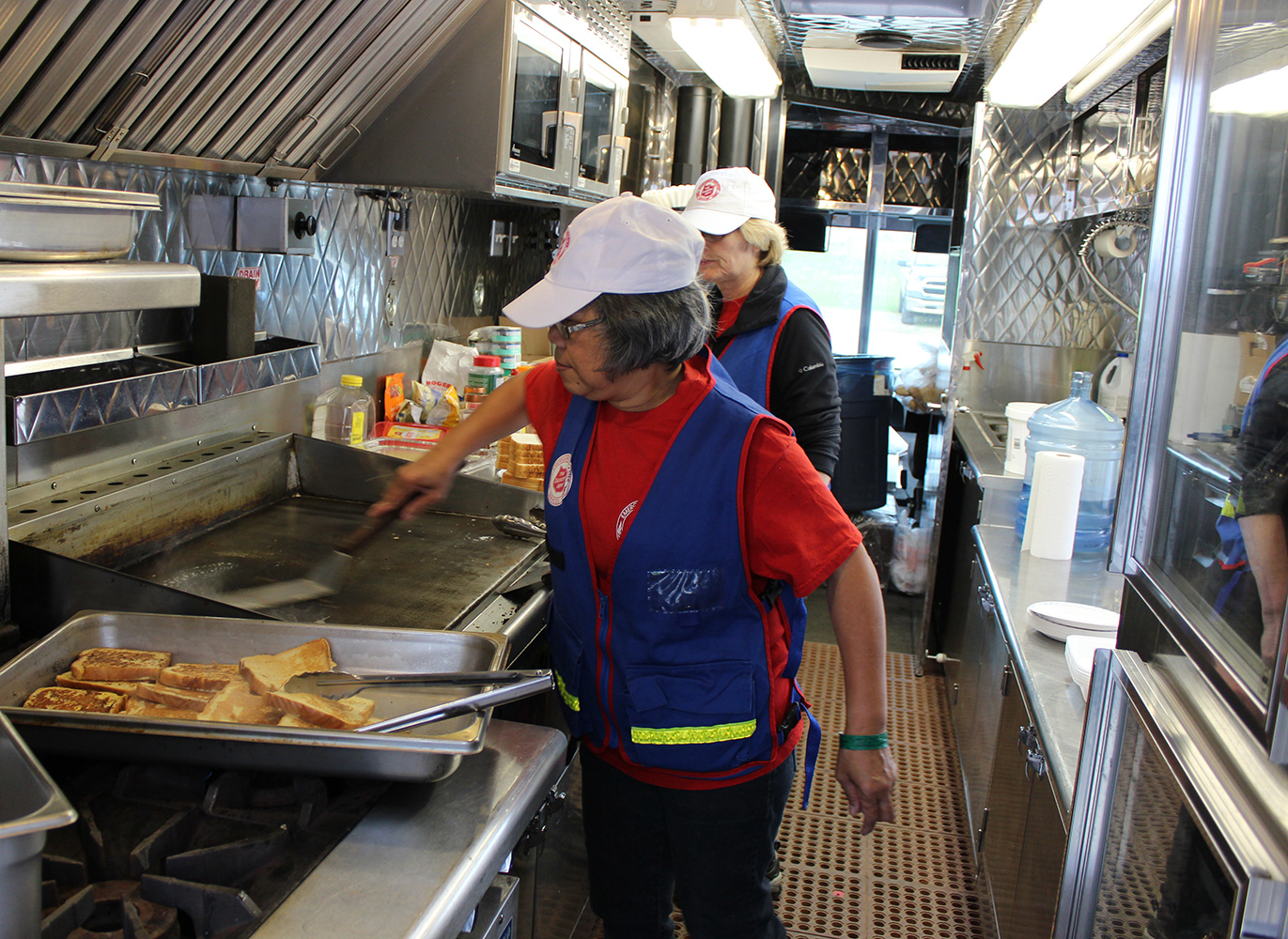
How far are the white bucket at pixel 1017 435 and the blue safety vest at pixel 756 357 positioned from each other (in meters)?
1.23

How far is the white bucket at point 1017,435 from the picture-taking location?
11.8 ft

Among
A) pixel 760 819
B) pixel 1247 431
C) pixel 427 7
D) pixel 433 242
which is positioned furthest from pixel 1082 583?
pixel 433 242

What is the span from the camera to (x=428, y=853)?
1240mm

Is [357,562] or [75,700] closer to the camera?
[75,700]

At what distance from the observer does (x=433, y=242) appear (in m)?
3.94

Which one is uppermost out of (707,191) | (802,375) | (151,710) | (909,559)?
(707,191)

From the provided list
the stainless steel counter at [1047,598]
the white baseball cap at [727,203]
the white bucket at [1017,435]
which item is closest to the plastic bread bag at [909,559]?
the white bucket at [1017,435]

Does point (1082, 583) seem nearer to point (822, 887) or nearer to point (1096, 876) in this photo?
point (822, 887)

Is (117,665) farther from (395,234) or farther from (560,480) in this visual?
(395,234)

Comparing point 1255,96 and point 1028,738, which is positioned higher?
point 1255,96

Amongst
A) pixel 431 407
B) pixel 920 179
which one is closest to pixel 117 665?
pixel 431 407

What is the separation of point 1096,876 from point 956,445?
3248mm

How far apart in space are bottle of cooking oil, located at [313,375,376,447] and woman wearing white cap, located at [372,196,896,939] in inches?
63.1

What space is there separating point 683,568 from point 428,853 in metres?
0.61
